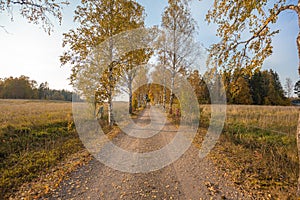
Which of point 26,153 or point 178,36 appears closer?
point 26,153

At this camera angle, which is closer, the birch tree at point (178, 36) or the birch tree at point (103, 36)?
the birch tree at point (103, 36)

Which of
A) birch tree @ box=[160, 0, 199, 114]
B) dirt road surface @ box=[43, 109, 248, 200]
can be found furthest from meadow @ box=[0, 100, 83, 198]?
birch tree @ box=[160, 0, 199, 114]

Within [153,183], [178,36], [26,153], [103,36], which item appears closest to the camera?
[153,183]

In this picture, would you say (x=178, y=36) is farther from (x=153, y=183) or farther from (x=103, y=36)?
(x=153, y=183)

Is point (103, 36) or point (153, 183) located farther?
point (103, 36)

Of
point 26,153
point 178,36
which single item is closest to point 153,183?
point 26,153

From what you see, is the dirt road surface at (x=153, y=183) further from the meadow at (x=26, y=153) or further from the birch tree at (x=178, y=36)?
the birch tree at (x=178, y=36)

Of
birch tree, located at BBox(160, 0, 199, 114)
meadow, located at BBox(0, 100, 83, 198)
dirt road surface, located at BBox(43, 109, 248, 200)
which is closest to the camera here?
dirt road surface, located at BBox(43, 109, 248, 200)

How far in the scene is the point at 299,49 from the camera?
105 inches

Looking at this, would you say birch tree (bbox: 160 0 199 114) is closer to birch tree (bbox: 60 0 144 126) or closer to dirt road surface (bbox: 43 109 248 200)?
birch tree (bbox: 60 0 144 126)

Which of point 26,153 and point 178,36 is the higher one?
point 178,36

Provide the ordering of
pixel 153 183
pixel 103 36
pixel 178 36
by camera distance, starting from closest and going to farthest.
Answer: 1. pixel 153 183
2. pixel 103 36
3. pixel 178 36

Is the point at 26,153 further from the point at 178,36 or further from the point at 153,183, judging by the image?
the point at 178,36

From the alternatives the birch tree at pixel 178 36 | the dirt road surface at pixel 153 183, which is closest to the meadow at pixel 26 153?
the dirt road surface at pixel 153 183
